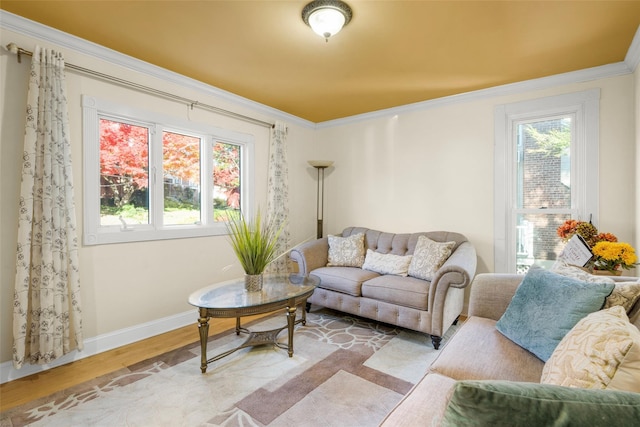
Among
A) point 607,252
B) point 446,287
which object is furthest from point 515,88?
point 446,287

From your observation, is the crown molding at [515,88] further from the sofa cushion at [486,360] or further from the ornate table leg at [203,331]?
the ornate table leg at [203,331]

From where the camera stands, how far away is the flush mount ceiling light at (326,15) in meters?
1.89

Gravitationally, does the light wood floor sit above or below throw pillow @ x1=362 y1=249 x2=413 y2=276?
below

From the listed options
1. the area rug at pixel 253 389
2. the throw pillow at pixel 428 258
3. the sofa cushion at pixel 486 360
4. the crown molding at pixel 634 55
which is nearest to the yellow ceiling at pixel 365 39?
the crown molding at pixel 634 55

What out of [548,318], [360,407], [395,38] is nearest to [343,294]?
[360,407]

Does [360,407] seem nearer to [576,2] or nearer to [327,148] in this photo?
[576,2]

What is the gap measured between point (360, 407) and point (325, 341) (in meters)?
0.91

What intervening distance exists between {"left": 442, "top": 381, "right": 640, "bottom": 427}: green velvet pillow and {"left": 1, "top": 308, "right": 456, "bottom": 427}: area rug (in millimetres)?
1388

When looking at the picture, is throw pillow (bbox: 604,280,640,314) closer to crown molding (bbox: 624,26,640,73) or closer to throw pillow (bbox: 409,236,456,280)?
throw pillow (bbox: 409,236,456,280)

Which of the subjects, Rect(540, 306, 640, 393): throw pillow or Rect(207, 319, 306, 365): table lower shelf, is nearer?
Rect(540, 306, 640, 393): throw pillow

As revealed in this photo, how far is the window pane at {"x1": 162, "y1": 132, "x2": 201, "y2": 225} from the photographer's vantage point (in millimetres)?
3107

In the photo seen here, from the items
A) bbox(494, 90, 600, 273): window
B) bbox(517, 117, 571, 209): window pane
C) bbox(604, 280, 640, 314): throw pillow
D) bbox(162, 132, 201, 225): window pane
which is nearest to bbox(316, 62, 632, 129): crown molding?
bbox(494, 90, 600, 273): window

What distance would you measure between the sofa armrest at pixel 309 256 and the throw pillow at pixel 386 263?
51 cm

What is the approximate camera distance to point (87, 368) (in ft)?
7.51
